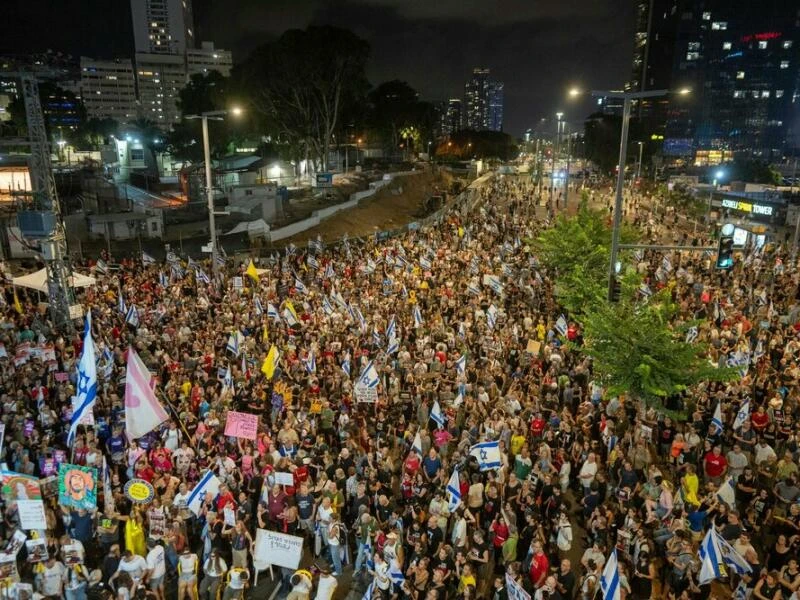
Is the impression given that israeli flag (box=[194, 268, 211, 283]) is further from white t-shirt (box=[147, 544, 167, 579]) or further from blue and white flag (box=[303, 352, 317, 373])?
white t-shirt (box=[147, 544, 167, 579])

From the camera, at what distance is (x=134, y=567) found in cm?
880

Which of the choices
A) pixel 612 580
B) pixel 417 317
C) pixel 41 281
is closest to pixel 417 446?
pixel 612 580

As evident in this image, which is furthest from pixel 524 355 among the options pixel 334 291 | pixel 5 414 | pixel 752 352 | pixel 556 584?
pixel 5 414

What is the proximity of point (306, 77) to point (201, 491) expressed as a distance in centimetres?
4590

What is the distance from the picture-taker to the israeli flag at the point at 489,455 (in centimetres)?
1053

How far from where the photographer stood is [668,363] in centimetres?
1244

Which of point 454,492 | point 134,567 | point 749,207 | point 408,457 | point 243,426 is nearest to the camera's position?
point 134,567

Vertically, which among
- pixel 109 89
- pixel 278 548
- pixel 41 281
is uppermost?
pixel 109 89

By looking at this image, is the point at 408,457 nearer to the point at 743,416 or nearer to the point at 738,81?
the point at 743,416

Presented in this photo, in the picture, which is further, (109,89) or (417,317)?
(109,89)

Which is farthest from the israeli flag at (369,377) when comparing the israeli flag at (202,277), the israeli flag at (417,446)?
the israeli flag at (202,277)

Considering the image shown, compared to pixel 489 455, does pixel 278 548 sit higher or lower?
lower

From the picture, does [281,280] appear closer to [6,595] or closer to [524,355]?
[524,355]

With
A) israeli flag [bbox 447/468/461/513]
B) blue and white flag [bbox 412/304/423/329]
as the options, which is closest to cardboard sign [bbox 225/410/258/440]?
israeli flag [bbox 447/468/461/513]
